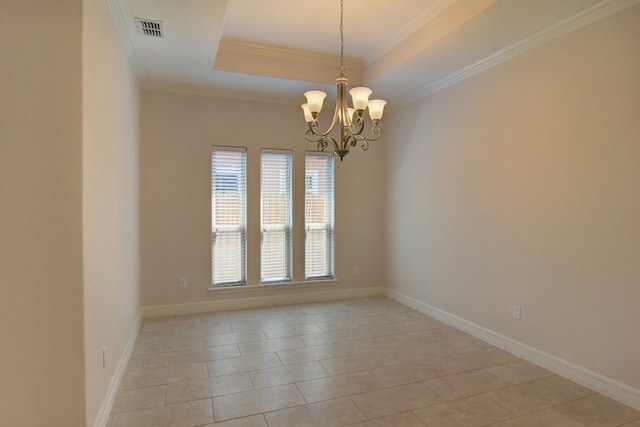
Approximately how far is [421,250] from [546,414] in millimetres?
2392

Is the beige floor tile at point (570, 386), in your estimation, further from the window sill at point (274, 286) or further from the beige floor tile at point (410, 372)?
the window sill at point (274, 286)

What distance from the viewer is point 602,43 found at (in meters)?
2.61

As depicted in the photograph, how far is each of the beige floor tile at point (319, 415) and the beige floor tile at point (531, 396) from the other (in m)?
1.04

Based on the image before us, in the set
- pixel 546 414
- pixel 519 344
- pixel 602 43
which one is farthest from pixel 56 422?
pixel 602 43

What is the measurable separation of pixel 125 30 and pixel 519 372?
422cm

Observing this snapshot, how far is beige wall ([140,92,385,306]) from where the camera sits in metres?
4.31

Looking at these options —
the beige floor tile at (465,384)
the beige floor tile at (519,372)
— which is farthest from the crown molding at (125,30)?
the beige floor tile at (519,372)

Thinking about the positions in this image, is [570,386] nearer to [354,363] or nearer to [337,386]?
[354,363]

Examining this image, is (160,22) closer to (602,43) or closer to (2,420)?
(2,420)

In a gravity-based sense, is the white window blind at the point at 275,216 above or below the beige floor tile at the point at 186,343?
above

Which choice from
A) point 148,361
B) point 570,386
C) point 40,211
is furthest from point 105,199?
point 570,386

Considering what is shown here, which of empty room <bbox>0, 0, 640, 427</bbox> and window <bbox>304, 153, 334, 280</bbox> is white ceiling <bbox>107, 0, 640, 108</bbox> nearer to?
empty room <bbox>0, 0, 640, 427</bbox>

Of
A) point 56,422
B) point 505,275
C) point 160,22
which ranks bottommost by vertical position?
point 56,422

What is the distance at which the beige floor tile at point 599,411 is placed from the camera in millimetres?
2295
